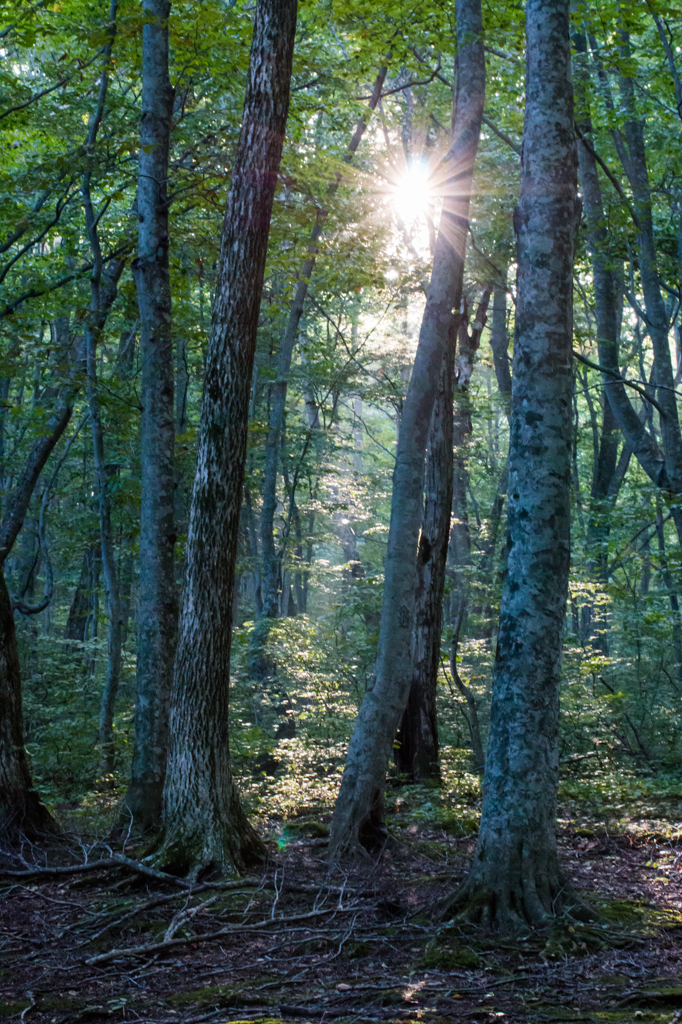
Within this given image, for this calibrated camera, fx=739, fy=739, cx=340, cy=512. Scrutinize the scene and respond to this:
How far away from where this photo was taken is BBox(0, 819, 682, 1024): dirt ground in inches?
134

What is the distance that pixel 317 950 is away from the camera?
14.3 feet

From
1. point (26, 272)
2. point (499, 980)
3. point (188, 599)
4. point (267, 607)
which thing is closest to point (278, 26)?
point (188, 599)

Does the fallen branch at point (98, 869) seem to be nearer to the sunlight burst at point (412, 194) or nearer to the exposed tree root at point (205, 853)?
the exposed tree root at point (205, 853)

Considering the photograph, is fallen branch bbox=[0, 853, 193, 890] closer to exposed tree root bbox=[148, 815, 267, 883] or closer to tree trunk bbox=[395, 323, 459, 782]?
exposed tree root bbox=[148, 815, 267, 883]

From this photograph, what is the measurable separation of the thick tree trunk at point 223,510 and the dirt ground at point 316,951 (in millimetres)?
495

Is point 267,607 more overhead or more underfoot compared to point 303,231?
more underfoot

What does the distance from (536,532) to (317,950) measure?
9.21 ft

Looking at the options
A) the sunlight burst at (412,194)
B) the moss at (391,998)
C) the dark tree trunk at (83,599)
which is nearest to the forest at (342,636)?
the moss at (391,998)

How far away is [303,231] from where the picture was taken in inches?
401

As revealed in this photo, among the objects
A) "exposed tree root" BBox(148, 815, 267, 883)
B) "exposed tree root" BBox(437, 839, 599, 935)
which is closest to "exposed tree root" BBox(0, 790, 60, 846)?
"exposed tree root" BBox(148, 815, 267, 883)

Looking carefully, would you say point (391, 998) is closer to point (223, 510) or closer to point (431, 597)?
point (223, 510)

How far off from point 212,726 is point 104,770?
17.9ft

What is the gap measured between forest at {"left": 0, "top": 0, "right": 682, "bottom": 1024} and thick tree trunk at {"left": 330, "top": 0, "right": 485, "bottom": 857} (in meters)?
0.03

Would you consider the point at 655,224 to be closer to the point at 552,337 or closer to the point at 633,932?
the point at 552,337
